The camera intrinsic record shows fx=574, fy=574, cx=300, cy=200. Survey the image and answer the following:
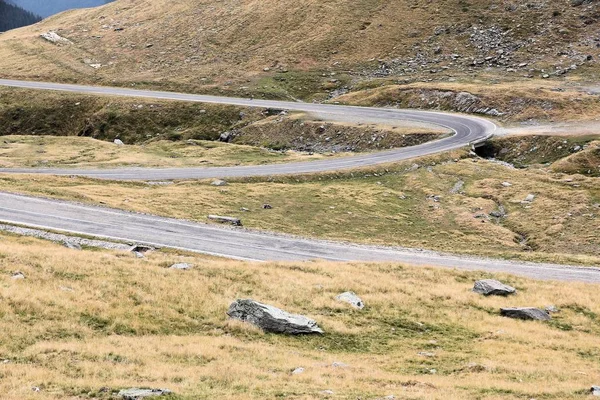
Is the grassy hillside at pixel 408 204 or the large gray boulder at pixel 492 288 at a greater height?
the large gray boulder at pixel 492 288

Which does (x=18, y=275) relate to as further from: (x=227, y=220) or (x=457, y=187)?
(x=457, y=187)

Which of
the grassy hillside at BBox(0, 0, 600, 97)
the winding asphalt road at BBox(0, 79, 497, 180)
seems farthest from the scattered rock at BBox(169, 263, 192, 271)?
the grassy hillside at BBox(0, 0, 600, 97)

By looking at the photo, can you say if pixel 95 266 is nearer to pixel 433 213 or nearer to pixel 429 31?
pixel 433 213

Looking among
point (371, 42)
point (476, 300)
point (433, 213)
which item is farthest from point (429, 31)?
point (476, 300)

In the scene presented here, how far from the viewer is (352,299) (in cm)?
3080

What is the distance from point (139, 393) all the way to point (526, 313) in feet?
72.7

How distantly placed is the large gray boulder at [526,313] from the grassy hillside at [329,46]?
287 ft

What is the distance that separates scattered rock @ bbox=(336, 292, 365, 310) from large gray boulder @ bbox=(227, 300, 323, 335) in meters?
4.01

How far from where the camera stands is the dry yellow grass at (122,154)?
260 feet

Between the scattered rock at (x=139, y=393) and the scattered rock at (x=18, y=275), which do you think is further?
the scattered rock at (x=18, y=275)

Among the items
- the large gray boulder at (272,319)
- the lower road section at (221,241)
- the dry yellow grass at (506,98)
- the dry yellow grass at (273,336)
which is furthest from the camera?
the dry yellow grass at (506,98)

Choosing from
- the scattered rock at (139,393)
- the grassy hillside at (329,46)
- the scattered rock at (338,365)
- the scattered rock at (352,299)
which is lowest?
the scattered rock at (352,299)

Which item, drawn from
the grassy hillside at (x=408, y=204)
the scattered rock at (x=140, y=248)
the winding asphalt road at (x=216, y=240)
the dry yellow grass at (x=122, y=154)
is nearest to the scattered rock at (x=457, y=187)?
the grassy hillside at (x=408, y=204)

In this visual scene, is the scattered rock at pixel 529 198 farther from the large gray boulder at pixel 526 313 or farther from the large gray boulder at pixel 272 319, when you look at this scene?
the large gray boulder at pixel 272 319
